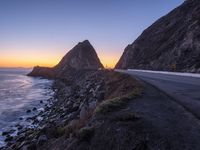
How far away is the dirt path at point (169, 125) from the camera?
5572 millimetres

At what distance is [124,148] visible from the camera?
590 cm

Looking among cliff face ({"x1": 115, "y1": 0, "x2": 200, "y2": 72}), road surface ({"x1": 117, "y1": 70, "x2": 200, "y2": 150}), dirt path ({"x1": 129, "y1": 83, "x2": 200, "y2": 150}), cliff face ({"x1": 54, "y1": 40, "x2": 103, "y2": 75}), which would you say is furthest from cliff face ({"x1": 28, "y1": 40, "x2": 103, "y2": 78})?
dirt path ({"x1": 129, "y1": 83, "x2": 200, "y2": 150})

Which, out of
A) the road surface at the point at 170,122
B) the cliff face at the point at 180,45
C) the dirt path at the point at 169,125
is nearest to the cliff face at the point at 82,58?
the cliff face at the point at 180,45

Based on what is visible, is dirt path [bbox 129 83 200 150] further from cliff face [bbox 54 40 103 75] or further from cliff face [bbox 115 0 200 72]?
cliff face [bbox 54 40 103 75]

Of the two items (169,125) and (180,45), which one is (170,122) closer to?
(169,125)

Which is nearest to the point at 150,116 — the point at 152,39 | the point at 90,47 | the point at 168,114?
the point at 168,114

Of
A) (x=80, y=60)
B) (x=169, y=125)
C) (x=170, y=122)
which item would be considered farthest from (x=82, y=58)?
(x=169, y=125)

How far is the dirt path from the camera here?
5.57m

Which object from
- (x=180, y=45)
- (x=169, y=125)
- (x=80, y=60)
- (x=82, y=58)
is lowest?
(x=169, y=125)

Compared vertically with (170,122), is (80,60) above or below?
above

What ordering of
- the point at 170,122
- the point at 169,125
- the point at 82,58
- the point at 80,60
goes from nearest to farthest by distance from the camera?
1. the point at 169,125
2. the point at 170,122
3. the point at 80,60
4. the point at 82,58

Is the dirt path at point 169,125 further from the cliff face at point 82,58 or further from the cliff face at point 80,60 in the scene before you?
the cliff face at point 82,58

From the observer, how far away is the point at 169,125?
677 centimetres

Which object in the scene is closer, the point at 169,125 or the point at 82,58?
the point at 169,125
